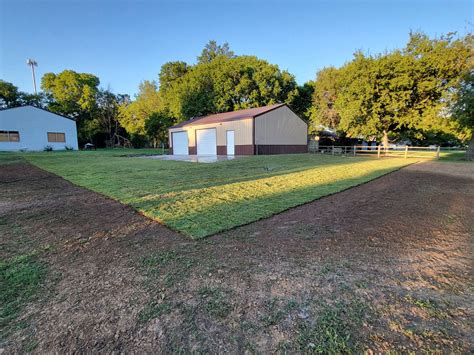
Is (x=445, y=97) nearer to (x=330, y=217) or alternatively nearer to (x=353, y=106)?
(x=353, y=106)

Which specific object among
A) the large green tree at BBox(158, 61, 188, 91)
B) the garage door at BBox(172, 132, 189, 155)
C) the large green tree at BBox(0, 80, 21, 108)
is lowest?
the garage door at BBox(172, 132, 189, 155)

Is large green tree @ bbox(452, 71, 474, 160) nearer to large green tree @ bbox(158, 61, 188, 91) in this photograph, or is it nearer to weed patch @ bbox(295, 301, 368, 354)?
weed patch @ bbox(295, 301, 368, 354)

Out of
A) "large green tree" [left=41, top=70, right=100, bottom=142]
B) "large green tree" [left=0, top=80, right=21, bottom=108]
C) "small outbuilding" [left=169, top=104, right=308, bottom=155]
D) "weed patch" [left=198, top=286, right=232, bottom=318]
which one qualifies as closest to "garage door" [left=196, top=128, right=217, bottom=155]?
"small outbuilding" [left=169, top=104, right=308, bottom=155]

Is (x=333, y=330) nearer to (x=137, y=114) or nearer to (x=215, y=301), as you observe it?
(x=215, y=301)

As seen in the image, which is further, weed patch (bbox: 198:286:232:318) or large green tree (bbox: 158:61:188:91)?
large green tree (bbox: 158:61:188:91)

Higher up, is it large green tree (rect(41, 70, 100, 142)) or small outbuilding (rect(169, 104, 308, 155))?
large green tree (rect(41, 70, 100, 142))

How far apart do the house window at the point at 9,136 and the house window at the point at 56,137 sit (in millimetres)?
2778

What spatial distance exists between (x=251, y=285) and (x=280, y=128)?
19313mm

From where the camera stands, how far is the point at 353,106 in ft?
65.2

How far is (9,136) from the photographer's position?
25.2m

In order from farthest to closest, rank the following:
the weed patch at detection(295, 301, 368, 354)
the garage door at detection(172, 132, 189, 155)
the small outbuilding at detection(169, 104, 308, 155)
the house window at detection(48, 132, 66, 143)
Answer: the house window at detection(48, 132, 66, 143)
the garage door at detection(172, 132, 189, 155)
the small outbuilding at detection(169, 104, 308, 155)
the weed patch at detection(295, 301, 368, 354)

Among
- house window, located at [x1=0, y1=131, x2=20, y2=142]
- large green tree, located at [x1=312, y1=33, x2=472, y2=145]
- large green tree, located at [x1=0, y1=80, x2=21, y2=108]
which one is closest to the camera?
large green tree, located at [x1=312, y1=33, x2=472, y2=145]

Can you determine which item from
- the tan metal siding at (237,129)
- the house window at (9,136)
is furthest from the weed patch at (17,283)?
the house window at (9,136)

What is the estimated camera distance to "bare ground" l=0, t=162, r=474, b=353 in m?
1.49
